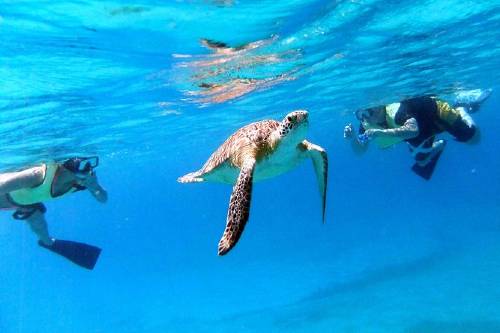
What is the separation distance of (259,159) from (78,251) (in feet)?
28.0

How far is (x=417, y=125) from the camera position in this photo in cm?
1184

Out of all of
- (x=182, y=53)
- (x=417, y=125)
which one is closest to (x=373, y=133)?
(x=417, y=125)

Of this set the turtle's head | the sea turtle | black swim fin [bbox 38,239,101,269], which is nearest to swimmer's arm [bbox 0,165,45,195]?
black swim fin [bbox 38,239,101,269]

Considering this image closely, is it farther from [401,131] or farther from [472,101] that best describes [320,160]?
[472,101]

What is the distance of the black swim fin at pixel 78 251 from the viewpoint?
12.3 m

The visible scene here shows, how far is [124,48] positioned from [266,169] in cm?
582

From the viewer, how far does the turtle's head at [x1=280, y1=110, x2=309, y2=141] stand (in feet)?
17.2

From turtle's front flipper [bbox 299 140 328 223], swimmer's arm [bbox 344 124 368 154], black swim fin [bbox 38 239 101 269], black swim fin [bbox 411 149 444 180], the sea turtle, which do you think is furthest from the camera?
black swim fin [bbox 411 149 444 180]

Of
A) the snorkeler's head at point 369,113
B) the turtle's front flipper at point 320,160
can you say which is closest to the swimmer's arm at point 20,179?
the turtle's front flipper at point 320,160

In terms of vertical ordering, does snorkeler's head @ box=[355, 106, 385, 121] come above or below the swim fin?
above

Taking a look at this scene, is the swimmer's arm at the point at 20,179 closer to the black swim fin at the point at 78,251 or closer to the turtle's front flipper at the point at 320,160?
the black swim fin at the point at 78,251

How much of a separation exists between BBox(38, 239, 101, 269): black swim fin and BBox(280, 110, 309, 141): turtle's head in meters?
9.05

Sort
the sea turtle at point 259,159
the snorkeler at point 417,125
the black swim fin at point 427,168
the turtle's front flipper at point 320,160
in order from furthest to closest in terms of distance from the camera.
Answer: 1. the black swim fin at point 427,168
2. the snorkeler at point 417,125
3. the turtle's front flipper at point 320,160
4. the sea turtle at point 259,159

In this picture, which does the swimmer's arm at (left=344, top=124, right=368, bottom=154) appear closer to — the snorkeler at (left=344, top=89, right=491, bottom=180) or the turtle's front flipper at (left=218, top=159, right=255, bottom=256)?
the snorkeler at (left=344, top=89, right=491, bottom=180)
